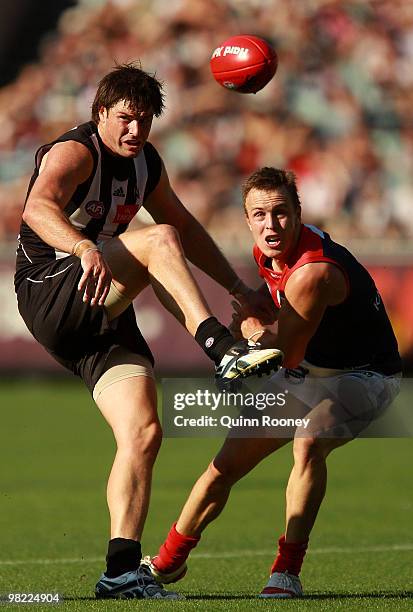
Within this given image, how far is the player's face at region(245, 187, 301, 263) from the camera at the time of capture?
5527mm

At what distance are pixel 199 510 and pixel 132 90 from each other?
2074 mm

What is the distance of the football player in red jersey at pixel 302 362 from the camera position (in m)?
5.52

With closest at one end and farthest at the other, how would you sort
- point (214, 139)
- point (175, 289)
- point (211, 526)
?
1. point (175, 289)
2. point (211, 526)
3. point (214, 139)

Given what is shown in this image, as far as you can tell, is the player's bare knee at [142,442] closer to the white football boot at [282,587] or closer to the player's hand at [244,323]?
the player's hand at [244,323]

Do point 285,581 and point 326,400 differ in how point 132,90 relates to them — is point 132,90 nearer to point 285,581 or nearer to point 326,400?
point 326,400

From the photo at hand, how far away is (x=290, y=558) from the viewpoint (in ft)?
→ 18.6

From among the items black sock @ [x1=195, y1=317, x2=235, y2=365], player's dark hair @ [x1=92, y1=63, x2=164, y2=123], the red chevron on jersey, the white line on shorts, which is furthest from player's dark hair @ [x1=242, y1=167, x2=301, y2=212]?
the white line on shorts

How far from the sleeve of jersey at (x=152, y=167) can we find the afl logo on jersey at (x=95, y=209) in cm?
39

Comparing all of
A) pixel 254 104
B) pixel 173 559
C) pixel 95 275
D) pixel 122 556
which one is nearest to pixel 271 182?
pixel 95 275

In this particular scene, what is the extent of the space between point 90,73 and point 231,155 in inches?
128

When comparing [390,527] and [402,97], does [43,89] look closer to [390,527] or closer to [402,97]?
[402,97]

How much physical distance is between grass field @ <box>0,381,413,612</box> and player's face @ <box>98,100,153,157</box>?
2047 mm

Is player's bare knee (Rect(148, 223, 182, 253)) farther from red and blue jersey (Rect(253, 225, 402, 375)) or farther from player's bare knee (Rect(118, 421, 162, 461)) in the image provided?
player's bare knee (Rect(118, 421, 162, 461))

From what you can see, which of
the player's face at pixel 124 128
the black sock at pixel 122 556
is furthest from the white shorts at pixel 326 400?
the player's face at pixel 124 128
